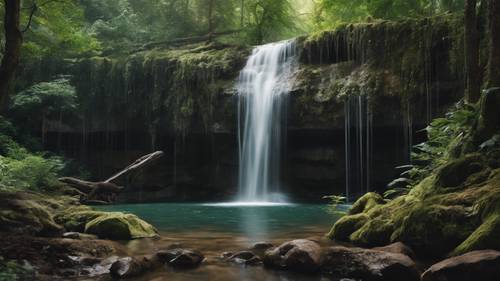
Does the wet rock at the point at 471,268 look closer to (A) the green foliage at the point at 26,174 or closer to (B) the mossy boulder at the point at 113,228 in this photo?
(B) the mossy boulder at the point at 113,228

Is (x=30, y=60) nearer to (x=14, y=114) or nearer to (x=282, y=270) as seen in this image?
(x=14, y=114)

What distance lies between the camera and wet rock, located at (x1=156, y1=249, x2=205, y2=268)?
6746 millimetres

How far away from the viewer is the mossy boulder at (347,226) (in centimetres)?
828

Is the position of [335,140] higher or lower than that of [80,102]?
lower

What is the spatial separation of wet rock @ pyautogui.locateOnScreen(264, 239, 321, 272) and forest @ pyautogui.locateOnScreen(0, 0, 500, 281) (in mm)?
30

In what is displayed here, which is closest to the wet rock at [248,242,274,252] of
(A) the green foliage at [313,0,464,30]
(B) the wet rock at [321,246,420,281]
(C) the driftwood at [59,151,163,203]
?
(B) the wet rock at [321,246,420,281]

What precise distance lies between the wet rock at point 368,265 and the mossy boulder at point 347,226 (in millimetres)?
1855

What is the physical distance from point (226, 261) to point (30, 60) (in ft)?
69.6

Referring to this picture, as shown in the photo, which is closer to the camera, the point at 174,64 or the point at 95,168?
the point at 174,64

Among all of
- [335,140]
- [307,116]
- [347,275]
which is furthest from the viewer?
[335,140]

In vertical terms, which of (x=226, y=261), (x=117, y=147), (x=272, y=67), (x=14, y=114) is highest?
(x=272, y=67)

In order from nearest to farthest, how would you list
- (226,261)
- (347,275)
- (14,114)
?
(347,275)
(226,261)
(14,114)

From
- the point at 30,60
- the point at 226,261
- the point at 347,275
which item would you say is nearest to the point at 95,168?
the point at 30,60

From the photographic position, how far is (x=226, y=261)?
7051mm
